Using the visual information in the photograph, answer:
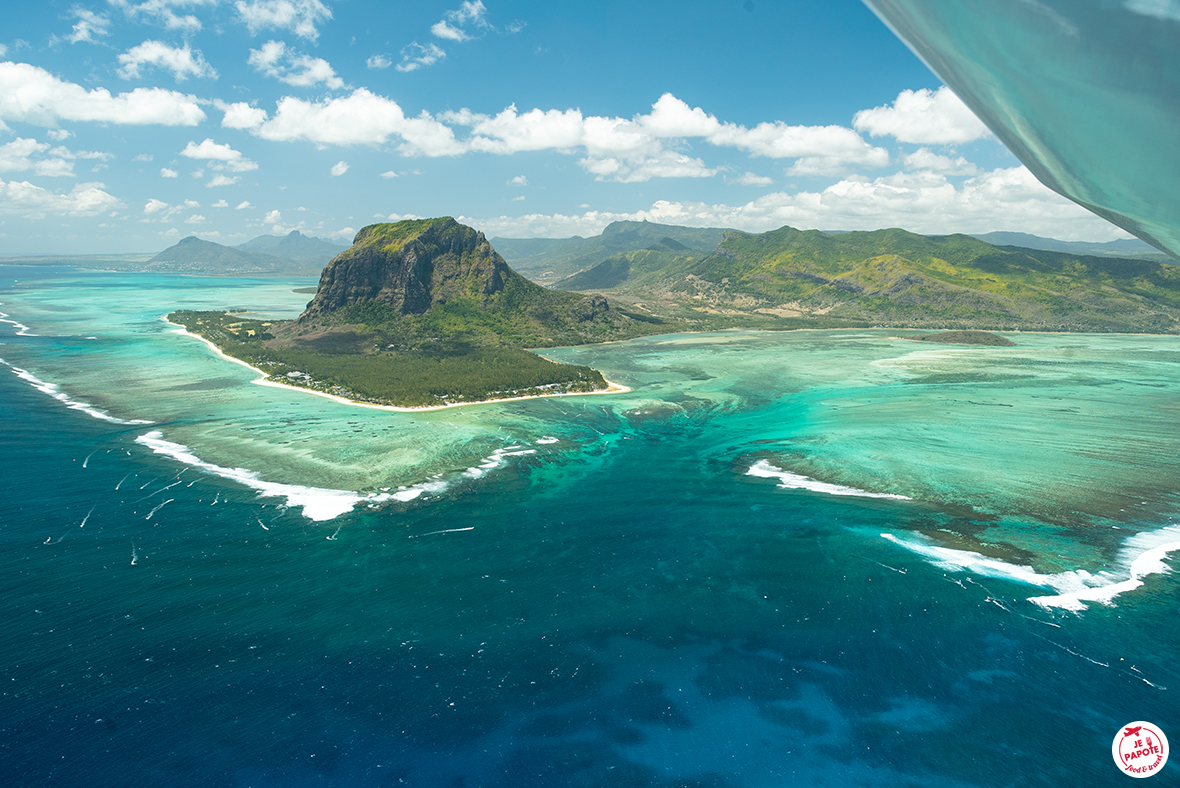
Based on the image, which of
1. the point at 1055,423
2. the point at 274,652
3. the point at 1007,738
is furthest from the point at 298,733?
the point at 1055,423

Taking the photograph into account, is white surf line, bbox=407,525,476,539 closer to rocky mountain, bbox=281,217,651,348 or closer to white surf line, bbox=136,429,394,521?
white surf line, bbox=136,429,394,521

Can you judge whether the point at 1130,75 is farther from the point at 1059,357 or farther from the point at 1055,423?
the point at 1059,357

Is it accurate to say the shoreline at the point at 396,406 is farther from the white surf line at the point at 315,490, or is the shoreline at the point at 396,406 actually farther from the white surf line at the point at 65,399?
the white surf line at the point at 315,490

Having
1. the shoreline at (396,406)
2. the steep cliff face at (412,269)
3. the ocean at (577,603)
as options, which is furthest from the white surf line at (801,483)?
the steep cliff face at (412,269)

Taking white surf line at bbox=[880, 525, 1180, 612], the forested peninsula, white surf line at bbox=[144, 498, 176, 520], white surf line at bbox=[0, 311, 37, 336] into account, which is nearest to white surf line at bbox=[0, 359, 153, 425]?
the forested peninsula

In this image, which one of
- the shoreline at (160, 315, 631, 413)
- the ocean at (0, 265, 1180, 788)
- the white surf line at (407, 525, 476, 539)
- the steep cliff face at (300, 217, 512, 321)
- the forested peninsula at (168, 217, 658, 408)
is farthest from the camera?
the steep cliff face at (300, 217, 512, 321)
